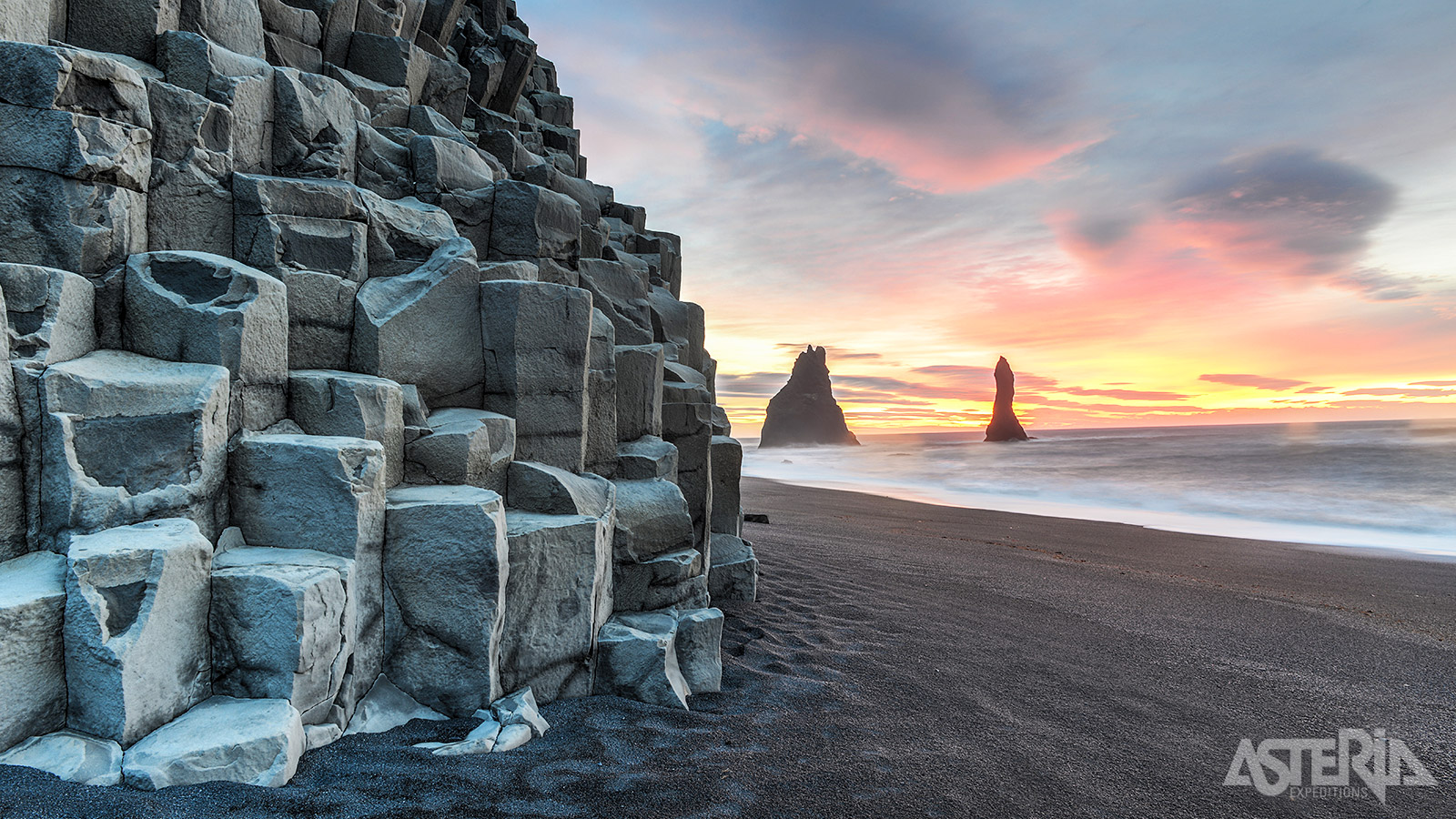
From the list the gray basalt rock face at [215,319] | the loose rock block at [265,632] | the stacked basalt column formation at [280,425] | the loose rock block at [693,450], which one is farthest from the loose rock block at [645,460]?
the loose rock block at [265,632]

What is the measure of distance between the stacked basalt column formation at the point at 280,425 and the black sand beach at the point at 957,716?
0.97ft

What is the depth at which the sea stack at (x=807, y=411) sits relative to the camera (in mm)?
94500

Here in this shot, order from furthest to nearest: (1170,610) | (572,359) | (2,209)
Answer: (1170,610) → (572,359) → (2,209)

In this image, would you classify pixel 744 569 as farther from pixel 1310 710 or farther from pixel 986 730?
pixel 1310 710

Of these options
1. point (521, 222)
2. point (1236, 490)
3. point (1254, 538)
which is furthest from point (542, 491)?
point (1236, 490)

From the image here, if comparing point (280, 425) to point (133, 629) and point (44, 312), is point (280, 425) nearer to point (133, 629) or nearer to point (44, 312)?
point (44, 312)

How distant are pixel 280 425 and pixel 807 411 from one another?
92.1 metres

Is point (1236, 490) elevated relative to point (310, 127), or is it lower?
lower

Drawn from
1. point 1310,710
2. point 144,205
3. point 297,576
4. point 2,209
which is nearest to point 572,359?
point 297,576

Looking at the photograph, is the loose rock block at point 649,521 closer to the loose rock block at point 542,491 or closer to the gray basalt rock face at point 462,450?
the loose rock block at point 542,491

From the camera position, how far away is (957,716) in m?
4.01

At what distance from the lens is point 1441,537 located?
14.5 metres

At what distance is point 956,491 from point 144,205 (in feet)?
77.9

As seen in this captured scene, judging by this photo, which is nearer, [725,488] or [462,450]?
[462,450]
